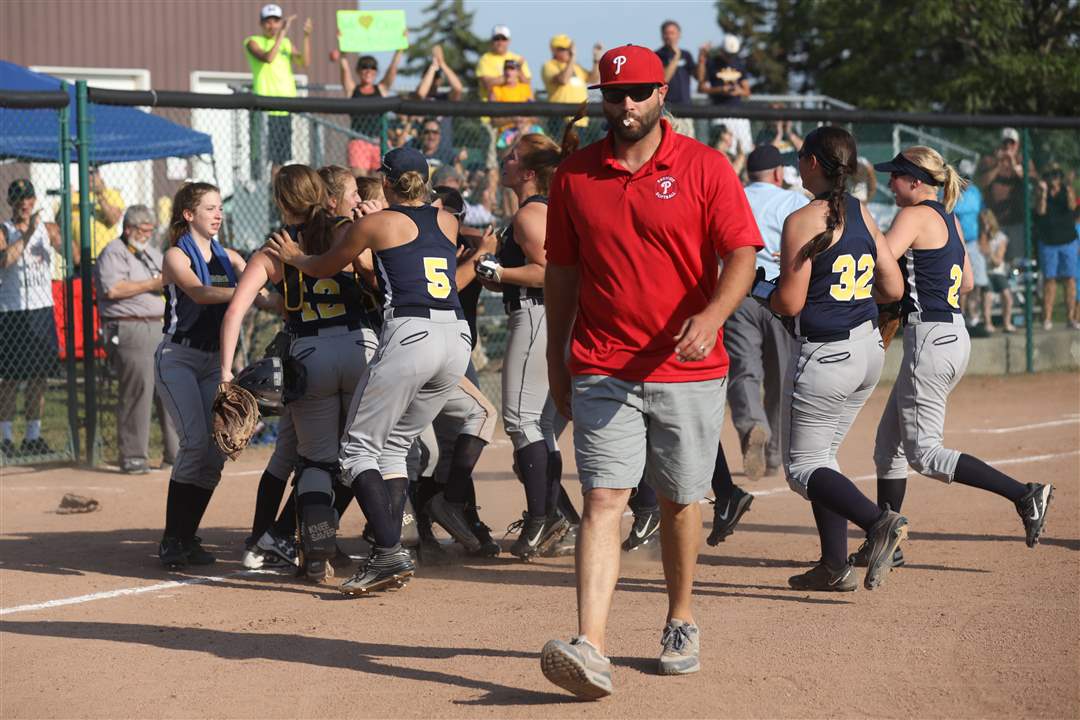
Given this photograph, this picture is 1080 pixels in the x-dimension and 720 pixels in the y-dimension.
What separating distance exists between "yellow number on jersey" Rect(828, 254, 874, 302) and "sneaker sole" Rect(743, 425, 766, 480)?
8.21 ft

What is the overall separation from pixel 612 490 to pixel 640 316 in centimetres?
61

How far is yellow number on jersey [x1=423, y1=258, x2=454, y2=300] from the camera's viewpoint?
6492mm

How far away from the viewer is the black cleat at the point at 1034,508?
22.8 ft

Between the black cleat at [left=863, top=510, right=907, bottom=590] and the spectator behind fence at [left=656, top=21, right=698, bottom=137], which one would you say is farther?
the spectator behind fence at [left=656, top=21, right=698, bottom=137]

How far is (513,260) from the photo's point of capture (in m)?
7.41

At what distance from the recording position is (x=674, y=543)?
516 centimetres

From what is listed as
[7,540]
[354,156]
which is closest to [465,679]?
[7,540]

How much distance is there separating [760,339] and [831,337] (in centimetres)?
302

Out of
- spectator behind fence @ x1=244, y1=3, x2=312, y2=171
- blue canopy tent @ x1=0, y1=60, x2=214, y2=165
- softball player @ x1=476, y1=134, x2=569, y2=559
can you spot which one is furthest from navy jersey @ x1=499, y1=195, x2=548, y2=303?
spectator behind fence @ x1=244, y1=3, x2=312, y2=171

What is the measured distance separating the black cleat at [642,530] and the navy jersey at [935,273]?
5.63ft

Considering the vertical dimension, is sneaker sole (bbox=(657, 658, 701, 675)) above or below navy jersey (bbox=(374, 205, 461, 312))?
below

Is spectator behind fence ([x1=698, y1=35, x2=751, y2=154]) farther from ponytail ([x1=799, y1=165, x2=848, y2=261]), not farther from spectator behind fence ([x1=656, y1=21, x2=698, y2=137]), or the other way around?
ponytail ([x1=799, y1=165, x2=848, y2=261])

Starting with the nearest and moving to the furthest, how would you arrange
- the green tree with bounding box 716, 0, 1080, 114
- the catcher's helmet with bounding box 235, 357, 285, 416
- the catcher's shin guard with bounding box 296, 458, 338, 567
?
the catcher's helmet with bounding box 235, 357, 285, 416 < the catcher's shin guard with bounding box 296, 458, 338, 567 < the green tree with bounding box 716, 0, 1080, 114

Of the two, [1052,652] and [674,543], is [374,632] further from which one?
[1052,652]
